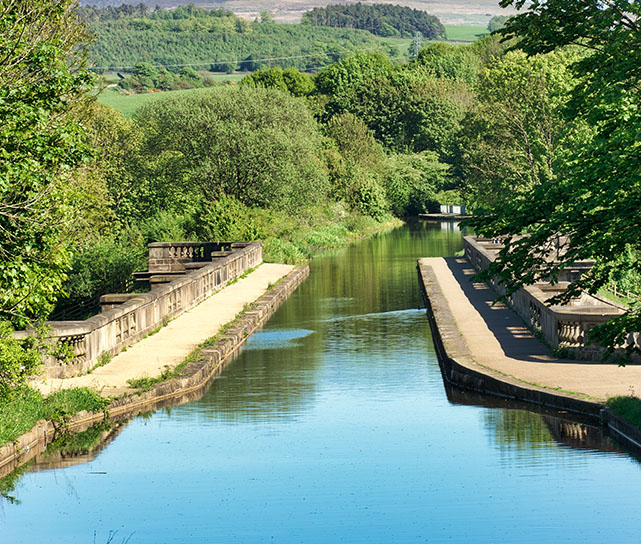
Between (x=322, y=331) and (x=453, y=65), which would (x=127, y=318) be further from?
(x=453, y=65)

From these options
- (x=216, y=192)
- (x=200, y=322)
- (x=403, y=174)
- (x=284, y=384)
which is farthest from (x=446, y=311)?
(x=403, y=174)

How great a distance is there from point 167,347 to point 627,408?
10254 millimetres

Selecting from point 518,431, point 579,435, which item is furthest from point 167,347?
point 579,435

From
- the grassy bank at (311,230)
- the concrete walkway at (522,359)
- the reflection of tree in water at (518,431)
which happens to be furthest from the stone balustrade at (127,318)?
the grassy bank at (311,230)

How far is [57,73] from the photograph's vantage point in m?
14.1

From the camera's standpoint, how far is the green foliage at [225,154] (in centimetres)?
5278

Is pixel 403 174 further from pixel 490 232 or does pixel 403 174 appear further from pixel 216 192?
pixel 490 232

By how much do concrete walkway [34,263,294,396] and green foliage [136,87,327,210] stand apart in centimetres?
1775

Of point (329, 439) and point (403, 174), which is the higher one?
point (403, 174)

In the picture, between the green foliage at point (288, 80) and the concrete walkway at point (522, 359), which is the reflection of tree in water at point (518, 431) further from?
the green foliage at point (288, 80)

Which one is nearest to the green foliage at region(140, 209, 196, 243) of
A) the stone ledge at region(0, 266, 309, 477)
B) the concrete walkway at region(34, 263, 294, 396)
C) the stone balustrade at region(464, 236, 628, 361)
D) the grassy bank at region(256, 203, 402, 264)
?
the grassy bank at region(256, 203, 402, 264)

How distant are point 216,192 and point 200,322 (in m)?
27.3

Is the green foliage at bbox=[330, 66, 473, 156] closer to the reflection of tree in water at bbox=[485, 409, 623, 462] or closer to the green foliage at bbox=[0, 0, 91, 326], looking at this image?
the reflection of tree in water at bbox=[485, 409, 623, 462]

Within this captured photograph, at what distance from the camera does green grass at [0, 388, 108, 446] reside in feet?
47.7
